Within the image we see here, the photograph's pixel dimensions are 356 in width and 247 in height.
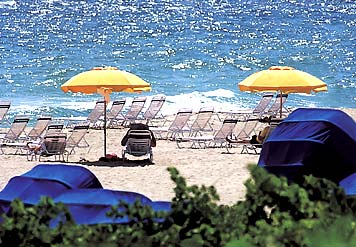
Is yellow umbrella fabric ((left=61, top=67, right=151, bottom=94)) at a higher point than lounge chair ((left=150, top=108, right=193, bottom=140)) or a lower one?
higher

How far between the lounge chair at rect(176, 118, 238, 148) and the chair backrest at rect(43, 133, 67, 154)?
7.37 feet

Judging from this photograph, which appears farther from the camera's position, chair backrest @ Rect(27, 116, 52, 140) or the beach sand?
chair backrest @ Rect(27, 116, 52, 140)

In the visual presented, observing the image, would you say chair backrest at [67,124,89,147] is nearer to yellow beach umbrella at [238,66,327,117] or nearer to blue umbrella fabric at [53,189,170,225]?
yellow beach umbrella at [238,66,327,117]

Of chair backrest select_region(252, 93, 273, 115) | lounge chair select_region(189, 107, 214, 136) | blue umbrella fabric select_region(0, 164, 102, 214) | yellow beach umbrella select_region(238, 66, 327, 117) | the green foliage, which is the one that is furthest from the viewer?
chair backrest select_region(252, 93, 273, 115)

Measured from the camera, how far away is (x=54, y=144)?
12.6 meters

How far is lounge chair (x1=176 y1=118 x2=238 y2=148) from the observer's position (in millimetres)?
13716

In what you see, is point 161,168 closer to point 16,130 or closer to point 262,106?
point 16,130

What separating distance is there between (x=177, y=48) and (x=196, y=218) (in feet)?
116

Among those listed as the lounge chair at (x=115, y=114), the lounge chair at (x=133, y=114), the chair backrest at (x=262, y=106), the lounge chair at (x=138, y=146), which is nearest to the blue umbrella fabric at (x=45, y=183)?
the lounge chair at (x=138, y=146)

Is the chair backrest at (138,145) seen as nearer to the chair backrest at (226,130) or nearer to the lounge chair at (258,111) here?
the chair backrest at (226,130)

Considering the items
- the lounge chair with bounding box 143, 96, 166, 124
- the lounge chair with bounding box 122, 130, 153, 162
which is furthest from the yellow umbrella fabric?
the lounge chair with bounding box 143, 96, 166, 124

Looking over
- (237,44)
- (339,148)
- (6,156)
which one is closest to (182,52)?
(237,44)

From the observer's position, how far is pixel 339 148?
22.9 ft

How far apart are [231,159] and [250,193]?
9200 millimetres
